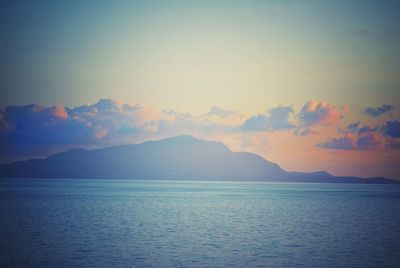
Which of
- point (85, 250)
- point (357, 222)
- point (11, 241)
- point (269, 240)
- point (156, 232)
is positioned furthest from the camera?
point (357, 222)

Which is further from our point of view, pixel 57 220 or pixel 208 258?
pixel 57 220

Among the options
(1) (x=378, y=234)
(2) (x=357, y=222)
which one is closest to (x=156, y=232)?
(1) (x=378, y=234)

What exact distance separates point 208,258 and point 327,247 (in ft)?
53.5

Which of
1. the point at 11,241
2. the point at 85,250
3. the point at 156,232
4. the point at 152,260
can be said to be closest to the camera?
the point at 152,260

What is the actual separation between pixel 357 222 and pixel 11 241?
5900 cm

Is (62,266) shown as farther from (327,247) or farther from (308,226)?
(308,226)

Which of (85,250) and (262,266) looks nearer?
(262,266)

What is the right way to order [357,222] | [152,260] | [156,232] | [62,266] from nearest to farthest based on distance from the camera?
[62,266] < [152,260] < [156,232] < [357,222]

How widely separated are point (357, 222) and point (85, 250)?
53.8 m

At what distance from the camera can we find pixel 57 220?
7588cm

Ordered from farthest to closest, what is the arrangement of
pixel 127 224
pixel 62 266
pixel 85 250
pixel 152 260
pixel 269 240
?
1. pixel 127 224
2. pixel 269 240
3. pixel 85 250
4. pixel 152 260
5. pixel 62 266

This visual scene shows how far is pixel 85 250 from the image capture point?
47219mm

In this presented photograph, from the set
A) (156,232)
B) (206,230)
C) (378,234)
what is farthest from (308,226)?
(156,232)

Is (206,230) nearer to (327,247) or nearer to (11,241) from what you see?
(327,247)
